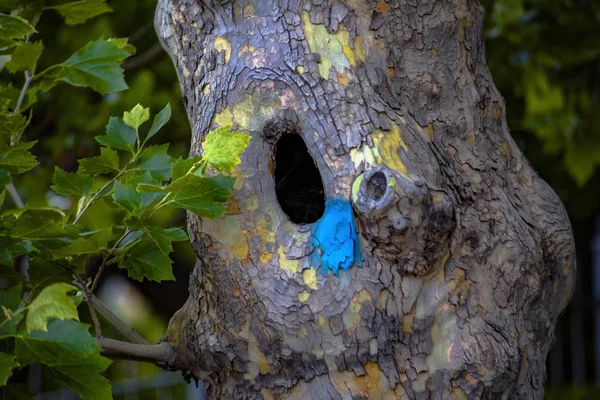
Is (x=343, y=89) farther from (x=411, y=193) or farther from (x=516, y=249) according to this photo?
(x=516, y=249)

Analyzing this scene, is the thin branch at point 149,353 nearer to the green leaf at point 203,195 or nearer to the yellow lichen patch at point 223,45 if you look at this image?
the green leaf at point 203,195

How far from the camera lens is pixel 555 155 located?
3.87 m

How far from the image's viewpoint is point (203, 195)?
1331 millimetres

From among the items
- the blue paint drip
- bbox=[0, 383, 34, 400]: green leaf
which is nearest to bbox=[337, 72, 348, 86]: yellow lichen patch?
the blue paint drip

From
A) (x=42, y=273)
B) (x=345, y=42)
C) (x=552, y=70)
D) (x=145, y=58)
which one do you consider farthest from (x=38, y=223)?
(x=552, y=70)

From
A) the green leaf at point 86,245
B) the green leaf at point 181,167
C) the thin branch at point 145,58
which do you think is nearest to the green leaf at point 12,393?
the green leaf at point 86,245

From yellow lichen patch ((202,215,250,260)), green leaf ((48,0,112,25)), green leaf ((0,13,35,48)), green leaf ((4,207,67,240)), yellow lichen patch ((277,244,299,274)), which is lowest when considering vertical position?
yellow lichen patch ((277,244,299,274))

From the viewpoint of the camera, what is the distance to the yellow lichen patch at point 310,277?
4.60 feet

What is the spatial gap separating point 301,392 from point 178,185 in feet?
1.43

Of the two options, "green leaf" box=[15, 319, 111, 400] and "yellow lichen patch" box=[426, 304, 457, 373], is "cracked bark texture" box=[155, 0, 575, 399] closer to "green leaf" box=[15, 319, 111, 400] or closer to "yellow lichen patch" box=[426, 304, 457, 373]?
"yellow lichen patch" box=[426, 304, 457, 373]

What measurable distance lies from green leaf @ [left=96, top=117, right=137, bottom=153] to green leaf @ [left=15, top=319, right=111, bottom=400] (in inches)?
16.5

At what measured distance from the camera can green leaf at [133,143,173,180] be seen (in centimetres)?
151

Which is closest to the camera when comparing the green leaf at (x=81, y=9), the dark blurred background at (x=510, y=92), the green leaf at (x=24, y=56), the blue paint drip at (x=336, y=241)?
the blue paint drip at (x=336, y=241)

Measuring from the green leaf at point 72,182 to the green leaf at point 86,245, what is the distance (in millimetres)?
147
